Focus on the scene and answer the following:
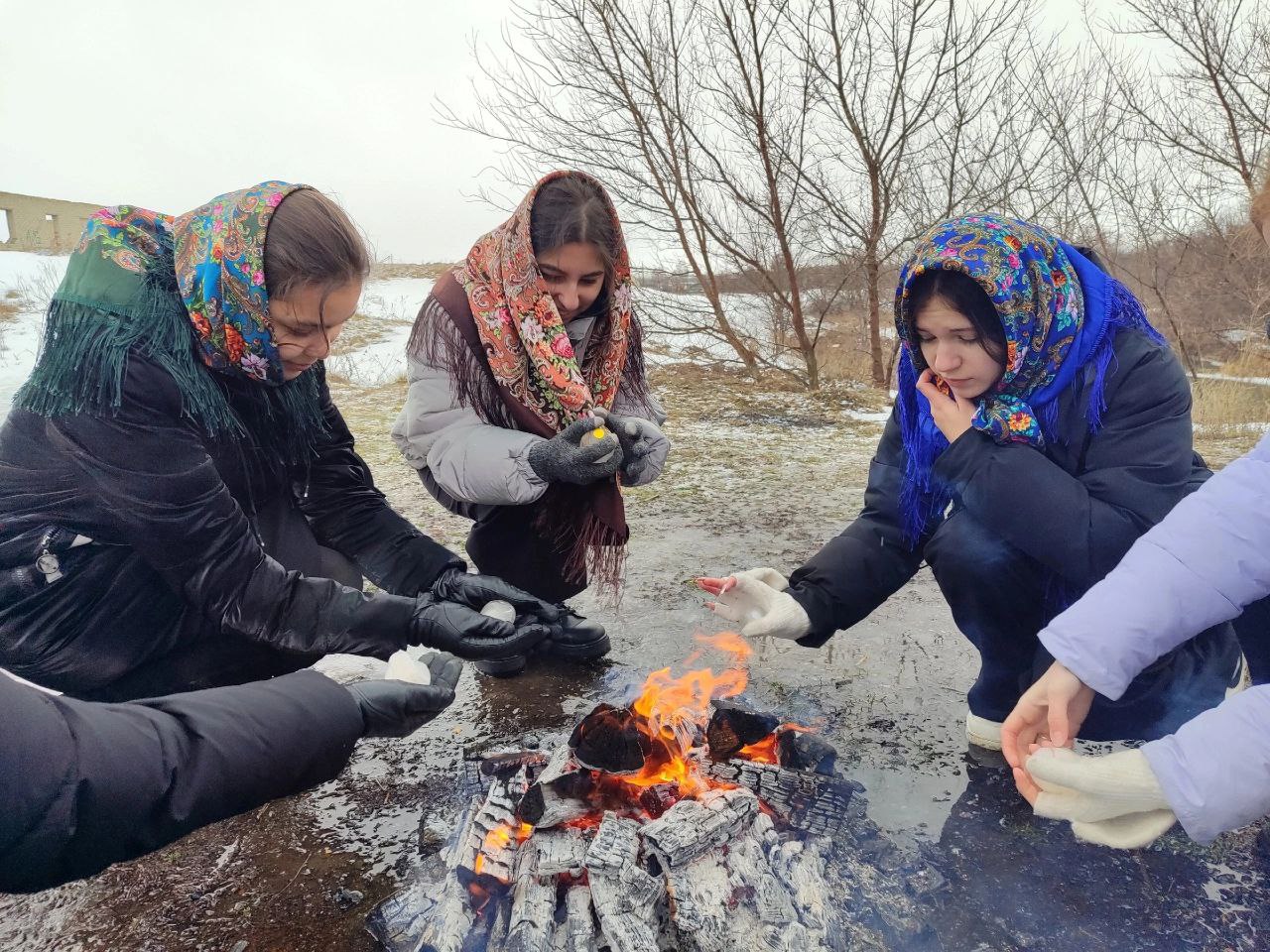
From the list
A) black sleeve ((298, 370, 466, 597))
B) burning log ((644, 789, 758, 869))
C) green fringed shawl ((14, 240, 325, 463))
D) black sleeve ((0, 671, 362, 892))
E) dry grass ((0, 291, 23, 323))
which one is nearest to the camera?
black sleeve ((0, 671, 362, 892))

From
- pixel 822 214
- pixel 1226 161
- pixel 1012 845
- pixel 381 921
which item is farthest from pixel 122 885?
pixel 1226 161

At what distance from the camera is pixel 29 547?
171 centimetres

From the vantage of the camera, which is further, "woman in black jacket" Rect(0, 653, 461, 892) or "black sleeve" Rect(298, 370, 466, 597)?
"black sleeve" Rect(298, 370, 466, 597)

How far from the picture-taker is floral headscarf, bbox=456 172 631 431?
2.52m

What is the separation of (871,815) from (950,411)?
1030 mm

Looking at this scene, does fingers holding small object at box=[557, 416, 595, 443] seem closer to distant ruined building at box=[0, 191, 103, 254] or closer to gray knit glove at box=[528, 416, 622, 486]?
gray knit glove at box=[528, 416, 622, 486]

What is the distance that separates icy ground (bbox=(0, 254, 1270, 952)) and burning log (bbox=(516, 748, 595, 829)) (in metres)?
0.28

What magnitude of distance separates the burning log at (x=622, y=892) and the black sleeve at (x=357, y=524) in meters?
1.09

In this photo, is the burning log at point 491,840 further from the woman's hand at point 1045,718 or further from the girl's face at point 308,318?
the girl's face at point 308,318

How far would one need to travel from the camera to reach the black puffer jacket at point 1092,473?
1.80 meters

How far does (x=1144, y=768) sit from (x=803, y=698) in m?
1.25

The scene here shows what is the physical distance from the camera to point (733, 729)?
6.57 feet

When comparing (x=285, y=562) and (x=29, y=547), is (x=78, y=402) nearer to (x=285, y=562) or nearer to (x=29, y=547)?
(x=29, y=547)

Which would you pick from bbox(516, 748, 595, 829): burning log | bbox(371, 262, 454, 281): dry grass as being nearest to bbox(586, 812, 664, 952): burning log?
bbox(516, 748, 595, 829): burning log
